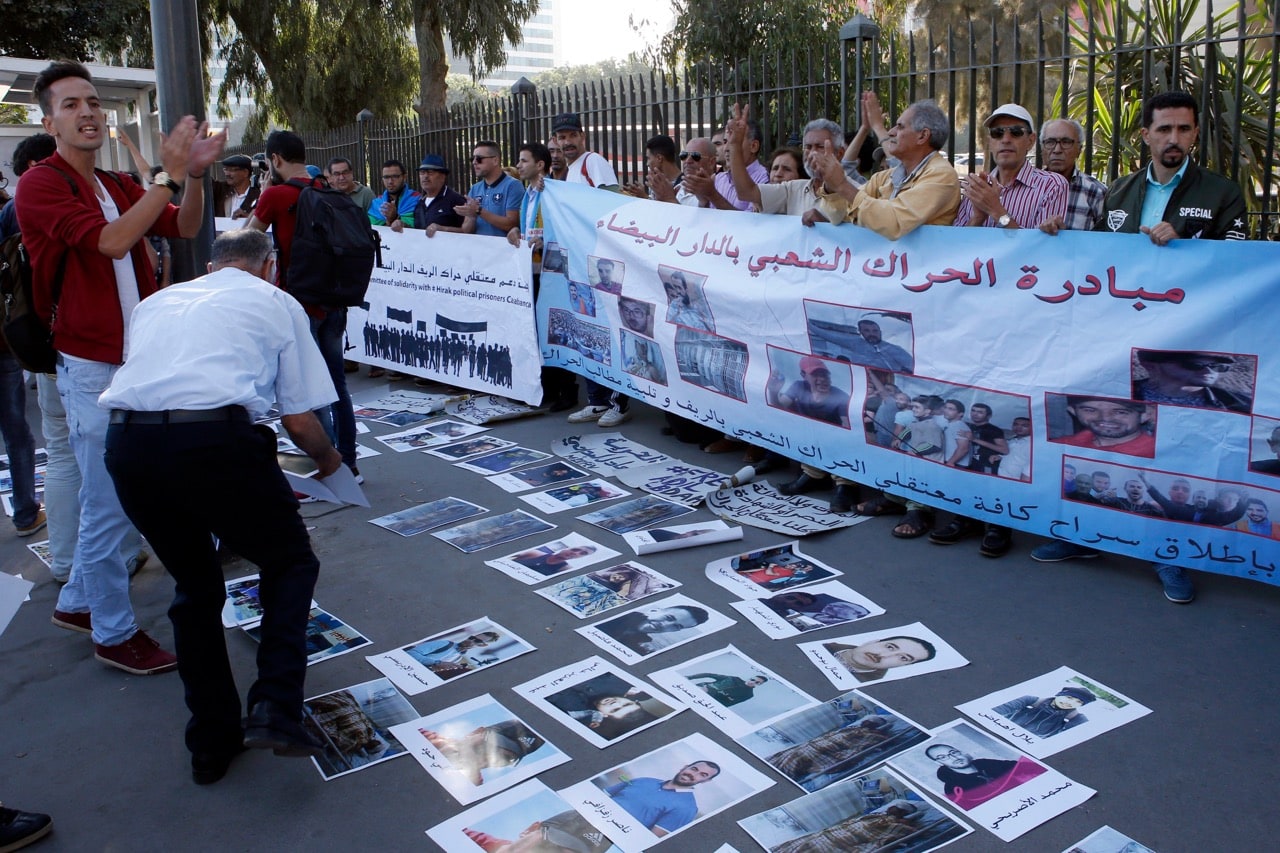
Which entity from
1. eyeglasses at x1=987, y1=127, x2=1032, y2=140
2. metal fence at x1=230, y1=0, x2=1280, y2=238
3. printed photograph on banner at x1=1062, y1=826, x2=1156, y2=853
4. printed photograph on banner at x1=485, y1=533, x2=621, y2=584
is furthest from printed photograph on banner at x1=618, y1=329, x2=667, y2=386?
printed photograph on banner at x1=1062, y1=826, x2=1156, y2=853

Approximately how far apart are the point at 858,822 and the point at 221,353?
213 cm

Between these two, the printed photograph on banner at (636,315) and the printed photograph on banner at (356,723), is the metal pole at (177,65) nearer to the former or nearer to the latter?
the printed photograph on banner at (356,723)

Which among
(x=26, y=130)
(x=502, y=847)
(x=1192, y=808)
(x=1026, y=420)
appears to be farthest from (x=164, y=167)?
(x=26, y=130)

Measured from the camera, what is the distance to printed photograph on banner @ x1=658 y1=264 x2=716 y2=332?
5.93 meters

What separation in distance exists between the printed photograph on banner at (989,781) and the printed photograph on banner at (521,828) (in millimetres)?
914

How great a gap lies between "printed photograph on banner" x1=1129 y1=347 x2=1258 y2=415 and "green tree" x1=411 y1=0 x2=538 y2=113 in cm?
1949

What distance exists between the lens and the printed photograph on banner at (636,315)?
6391 millimetres

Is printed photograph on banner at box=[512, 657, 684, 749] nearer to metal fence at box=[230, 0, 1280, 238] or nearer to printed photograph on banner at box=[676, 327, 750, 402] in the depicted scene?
printed photograph on banner at box=[676, 327, 750, 402]

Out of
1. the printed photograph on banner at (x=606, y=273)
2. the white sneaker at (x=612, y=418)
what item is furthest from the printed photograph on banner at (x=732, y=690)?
the white sneaker at (x=612, y=418)

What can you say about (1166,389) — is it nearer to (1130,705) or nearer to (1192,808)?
(1130,705)

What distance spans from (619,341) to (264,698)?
13.4 feet

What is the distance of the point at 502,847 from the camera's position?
2713 mm

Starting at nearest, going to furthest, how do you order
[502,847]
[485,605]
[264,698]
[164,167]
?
1. [502,847]
2. [264,698]
3. [164,167]
4. [485,605]

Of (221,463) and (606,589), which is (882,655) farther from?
(221,463)
